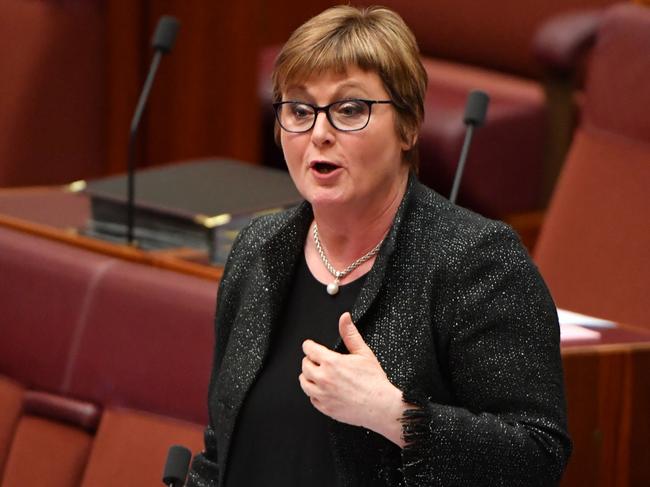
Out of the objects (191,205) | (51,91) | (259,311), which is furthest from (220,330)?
(51,91)

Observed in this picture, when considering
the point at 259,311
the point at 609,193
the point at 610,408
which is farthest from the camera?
the point at 609,193

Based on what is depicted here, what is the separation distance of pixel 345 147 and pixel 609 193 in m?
0.68

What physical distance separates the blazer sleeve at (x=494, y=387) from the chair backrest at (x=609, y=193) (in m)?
0.61

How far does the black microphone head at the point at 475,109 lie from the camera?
1054mm

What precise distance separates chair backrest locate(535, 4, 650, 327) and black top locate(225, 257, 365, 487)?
0.58 metres

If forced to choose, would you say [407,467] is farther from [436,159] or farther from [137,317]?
[436,159]

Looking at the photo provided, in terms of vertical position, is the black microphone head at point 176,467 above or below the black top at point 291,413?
below

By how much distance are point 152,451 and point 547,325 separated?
441 millimetres

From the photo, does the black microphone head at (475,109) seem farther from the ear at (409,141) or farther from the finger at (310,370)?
the finger at (310,370)

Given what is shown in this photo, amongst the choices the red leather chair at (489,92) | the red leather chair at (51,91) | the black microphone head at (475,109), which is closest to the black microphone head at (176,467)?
the black microphone head at (475,109)

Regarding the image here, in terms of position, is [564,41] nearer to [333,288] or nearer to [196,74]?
[196,74]

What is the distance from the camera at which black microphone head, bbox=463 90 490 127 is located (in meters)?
1.05

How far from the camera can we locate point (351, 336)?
0.69 m

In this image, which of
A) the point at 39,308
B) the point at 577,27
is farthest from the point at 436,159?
the point at 39,308
